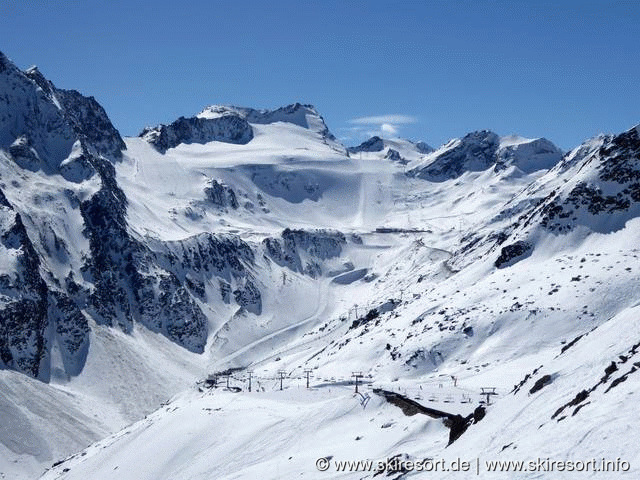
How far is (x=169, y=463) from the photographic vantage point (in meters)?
70.0

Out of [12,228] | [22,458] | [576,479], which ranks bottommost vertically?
[576,479]

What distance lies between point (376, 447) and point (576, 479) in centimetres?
2408

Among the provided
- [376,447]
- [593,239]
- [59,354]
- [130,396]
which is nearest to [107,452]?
[376,447]

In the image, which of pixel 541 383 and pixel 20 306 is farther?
pixel 20 306

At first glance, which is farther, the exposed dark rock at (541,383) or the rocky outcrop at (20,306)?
the rocky outcrop at (20,306)

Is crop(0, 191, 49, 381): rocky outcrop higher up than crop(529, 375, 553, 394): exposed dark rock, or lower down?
higher up

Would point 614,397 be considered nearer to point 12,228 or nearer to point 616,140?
point 616,140

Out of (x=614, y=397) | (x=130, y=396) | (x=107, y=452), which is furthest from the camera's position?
(x=130, y=396)

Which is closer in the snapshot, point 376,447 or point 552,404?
point 552,404

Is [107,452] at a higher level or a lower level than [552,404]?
higher

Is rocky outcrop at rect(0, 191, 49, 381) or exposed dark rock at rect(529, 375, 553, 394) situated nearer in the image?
exposed dark rock at rect(529, 375, 553, 394)

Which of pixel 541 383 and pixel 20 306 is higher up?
pixel 20 306

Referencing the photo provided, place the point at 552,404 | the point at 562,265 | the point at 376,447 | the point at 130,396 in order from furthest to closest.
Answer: the point at 130,396 → the point at 562,265 → the point at 376,447 → the point at 552,404

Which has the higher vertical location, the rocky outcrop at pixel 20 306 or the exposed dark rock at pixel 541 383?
the rocky outcrop at pixel 20 306
